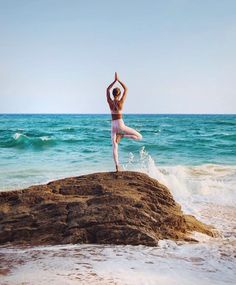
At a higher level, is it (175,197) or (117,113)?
(117,113)

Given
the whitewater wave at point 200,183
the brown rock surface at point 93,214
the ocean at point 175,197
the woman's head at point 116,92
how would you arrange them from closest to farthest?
1. the ocean at point 175,197
2. the brown rock surface at point 93,214
3. the woman's head at point 116,92
4. the whitewater wave at point 200,183

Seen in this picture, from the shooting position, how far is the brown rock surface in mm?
6211

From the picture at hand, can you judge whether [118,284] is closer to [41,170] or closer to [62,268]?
[62,268]

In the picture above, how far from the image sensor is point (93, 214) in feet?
20.9

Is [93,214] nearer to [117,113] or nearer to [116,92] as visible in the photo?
[117,113]

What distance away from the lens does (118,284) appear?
14.9ft

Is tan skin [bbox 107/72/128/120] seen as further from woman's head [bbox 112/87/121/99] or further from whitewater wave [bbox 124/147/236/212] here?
whitewater wave [bbox 124/147/236/212]

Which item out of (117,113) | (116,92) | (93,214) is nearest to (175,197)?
(117,113)

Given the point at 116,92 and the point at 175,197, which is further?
the point at 175,197

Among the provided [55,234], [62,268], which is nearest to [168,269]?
[62,268]

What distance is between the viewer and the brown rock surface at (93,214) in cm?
621

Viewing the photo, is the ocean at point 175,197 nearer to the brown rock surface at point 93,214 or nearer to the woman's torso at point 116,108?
the brown rock surface at point 93,214

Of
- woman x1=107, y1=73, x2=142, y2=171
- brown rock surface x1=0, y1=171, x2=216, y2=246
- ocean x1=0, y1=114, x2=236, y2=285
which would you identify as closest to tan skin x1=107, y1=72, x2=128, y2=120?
woman x1=107, y1=73, x2=142, y2=171

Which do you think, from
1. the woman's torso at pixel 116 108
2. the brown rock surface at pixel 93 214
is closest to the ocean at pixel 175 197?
the brown rock surface at pixel 93 214
